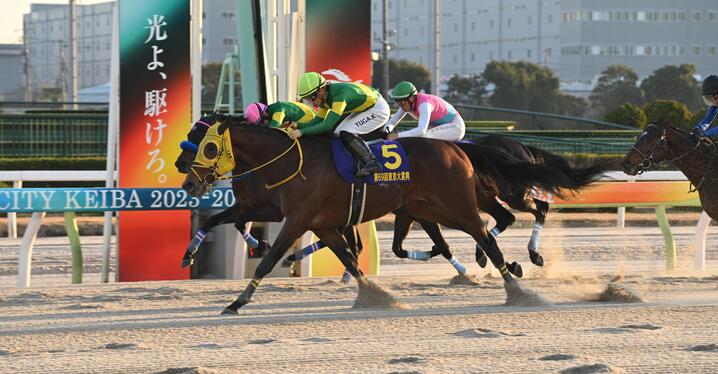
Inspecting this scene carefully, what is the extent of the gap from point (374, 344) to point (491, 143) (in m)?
3.61

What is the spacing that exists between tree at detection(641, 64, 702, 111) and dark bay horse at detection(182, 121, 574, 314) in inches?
1415

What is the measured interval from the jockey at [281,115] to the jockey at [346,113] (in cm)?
17

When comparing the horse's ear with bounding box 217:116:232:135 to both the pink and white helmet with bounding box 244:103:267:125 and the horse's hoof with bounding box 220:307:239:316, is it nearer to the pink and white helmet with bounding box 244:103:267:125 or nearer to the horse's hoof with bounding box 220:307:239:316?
the pink and white helmet with bounding box 244:103:267:125

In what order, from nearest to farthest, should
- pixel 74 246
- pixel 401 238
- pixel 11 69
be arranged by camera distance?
pixel 401 238
pixel 74 246
pixel 11 69

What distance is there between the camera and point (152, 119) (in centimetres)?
942

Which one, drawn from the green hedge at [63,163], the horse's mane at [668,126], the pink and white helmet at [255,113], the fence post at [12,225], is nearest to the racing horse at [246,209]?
the pink and white helmet at [255,113]

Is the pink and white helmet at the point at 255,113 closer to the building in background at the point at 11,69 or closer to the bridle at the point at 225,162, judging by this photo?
the bridle at the point at 225,162

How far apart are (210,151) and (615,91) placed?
38.1 metres

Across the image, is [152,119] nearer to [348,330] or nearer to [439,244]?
[439,244]

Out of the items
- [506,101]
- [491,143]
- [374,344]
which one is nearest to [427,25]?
[506,101]

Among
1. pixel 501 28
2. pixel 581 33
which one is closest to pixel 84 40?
pixel 501 28

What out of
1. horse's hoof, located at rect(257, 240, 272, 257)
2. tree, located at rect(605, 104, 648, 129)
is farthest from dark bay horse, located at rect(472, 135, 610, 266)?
tree, located at rect(605, 104, 648, 129)

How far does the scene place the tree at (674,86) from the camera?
1673 inches

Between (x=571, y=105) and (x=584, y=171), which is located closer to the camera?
(x=584, y=171)
